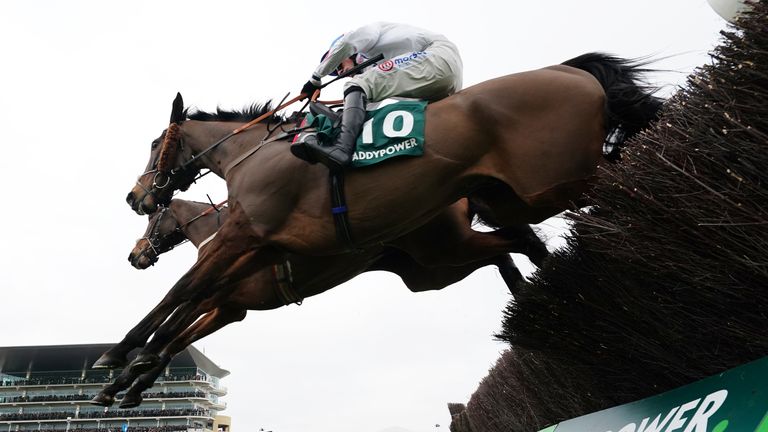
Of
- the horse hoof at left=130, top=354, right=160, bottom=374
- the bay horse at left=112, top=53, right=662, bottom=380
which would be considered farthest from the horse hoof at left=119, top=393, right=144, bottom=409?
the bay horse at left=112, top=53, right=662, bottom=380

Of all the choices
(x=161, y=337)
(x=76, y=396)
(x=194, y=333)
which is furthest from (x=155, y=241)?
(x=76, y=396)

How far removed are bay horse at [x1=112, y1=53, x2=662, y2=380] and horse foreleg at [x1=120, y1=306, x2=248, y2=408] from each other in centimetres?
144

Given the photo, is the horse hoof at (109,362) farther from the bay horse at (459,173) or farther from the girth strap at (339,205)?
the girth strap at (339,205)

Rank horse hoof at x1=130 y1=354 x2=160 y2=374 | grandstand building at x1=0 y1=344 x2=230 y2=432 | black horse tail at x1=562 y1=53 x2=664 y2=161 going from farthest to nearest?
grandstand building at x1=0 y1=344 x2=230 y2=432 → horse hoof at x1=130 y1=354 x2=160 y2=374 → black horse tail at x1=562 y1=53 x2=664 y2=161

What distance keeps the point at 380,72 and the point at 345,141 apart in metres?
0.54

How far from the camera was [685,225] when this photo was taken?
104 inches

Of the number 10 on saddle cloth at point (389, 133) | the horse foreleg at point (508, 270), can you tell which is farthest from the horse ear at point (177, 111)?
the horse foreleg at point (508, 270)

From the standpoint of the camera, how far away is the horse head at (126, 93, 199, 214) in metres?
5.66

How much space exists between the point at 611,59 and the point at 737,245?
1.73 meters

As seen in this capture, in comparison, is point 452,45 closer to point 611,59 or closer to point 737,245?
point 611,59

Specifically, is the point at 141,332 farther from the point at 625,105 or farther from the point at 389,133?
the point at 625,105

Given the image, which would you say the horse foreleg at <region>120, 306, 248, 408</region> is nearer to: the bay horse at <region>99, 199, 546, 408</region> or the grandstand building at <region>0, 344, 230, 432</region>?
the bay horse at <region>99, 199, 546, 408</region>

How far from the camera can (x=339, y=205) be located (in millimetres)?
4047

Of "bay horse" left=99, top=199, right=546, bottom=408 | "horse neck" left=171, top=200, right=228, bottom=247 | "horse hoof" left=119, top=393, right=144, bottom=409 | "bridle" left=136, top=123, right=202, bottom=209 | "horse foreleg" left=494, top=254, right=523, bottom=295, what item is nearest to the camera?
"bay horse" left=99, top=199, right=546, bottom=408
